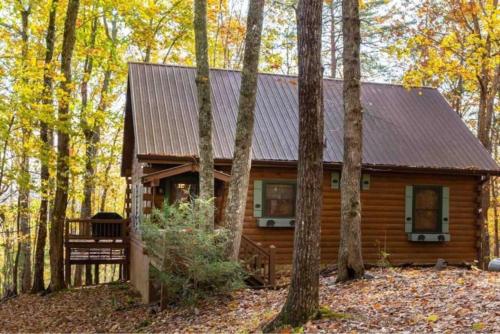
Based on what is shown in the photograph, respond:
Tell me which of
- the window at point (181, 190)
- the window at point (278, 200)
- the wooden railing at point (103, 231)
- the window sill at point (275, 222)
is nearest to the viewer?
the window at point (181, 190)

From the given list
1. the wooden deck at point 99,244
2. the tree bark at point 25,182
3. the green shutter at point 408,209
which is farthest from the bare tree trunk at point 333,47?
the wooden deck at point 99,244

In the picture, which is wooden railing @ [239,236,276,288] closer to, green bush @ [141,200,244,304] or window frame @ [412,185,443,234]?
green bush @ [141,200,244,304]

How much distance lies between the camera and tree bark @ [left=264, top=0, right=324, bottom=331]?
291 inches

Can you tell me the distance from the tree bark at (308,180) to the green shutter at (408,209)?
355 inches

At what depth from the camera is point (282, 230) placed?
15.0 m

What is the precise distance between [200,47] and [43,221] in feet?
26.8

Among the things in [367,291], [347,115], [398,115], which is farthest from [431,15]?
[367,291]

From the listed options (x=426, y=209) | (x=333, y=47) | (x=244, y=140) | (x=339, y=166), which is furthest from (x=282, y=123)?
(x=333, y=47)

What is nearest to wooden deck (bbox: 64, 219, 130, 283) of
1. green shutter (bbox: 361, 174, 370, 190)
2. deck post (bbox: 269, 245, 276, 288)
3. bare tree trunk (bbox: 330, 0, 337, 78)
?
deck post (bbox: 269, 245, 276, 288)

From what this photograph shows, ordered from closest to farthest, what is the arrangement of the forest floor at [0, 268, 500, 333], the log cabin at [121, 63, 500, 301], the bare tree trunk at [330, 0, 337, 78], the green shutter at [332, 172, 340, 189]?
the forest floor at [0, 268, 500, 333] → the log cabin at [121, 63, 500, 301] → the green shutter at [332, 172, 340, 189] → the bare tree trunk at [330, 0, 337, 78]

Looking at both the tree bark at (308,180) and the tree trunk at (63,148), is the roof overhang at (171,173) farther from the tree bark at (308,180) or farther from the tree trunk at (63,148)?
the tree bark at (308,180)

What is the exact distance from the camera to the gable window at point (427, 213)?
15898 millimetres

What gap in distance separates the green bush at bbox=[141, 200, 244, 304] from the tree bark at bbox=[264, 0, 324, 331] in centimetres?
273

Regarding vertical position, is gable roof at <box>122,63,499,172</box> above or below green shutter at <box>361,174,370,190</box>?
above
